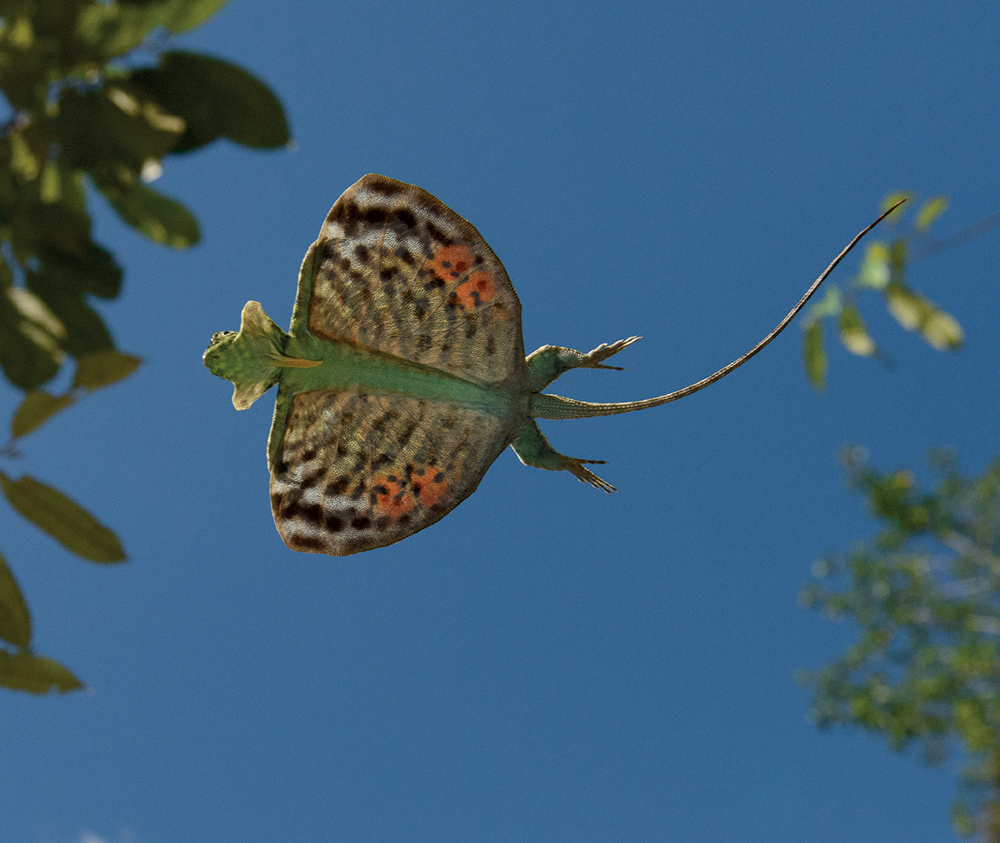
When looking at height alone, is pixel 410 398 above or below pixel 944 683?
below

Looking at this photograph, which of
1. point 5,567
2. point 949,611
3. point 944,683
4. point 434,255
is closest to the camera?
point 5,567

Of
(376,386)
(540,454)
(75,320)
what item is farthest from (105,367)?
(540,454)

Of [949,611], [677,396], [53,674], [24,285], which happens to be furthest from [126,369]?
[949,611]

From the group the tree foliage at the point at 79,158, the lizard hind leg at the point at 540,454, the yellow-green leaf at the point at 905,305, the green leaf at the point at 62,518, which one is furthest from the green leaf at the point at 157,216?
the yellow-green leaf at the point at 905,305

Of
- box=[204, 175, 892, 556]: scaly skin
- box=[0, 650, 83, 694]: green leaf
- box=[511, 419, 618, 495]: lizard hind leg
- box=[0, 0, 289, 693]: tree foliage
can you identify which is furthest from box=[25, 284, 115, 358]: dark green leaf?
box=[511, 419, 618, 495]: lizard hind leg

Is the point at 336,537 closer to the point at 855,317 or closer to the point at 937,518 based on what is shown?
the point at 855,317

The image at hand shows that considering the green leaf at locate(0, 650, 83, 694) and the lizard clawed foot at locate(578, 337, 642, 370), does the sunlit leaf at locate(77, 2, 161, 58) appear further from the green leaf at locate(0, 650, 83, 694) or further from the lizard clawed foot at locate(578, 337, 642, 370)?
the lizard clawed foot at locate(578, 337, 642, 370)

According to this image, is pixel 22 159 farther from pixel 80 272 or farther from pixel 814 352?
pixel 814 352
